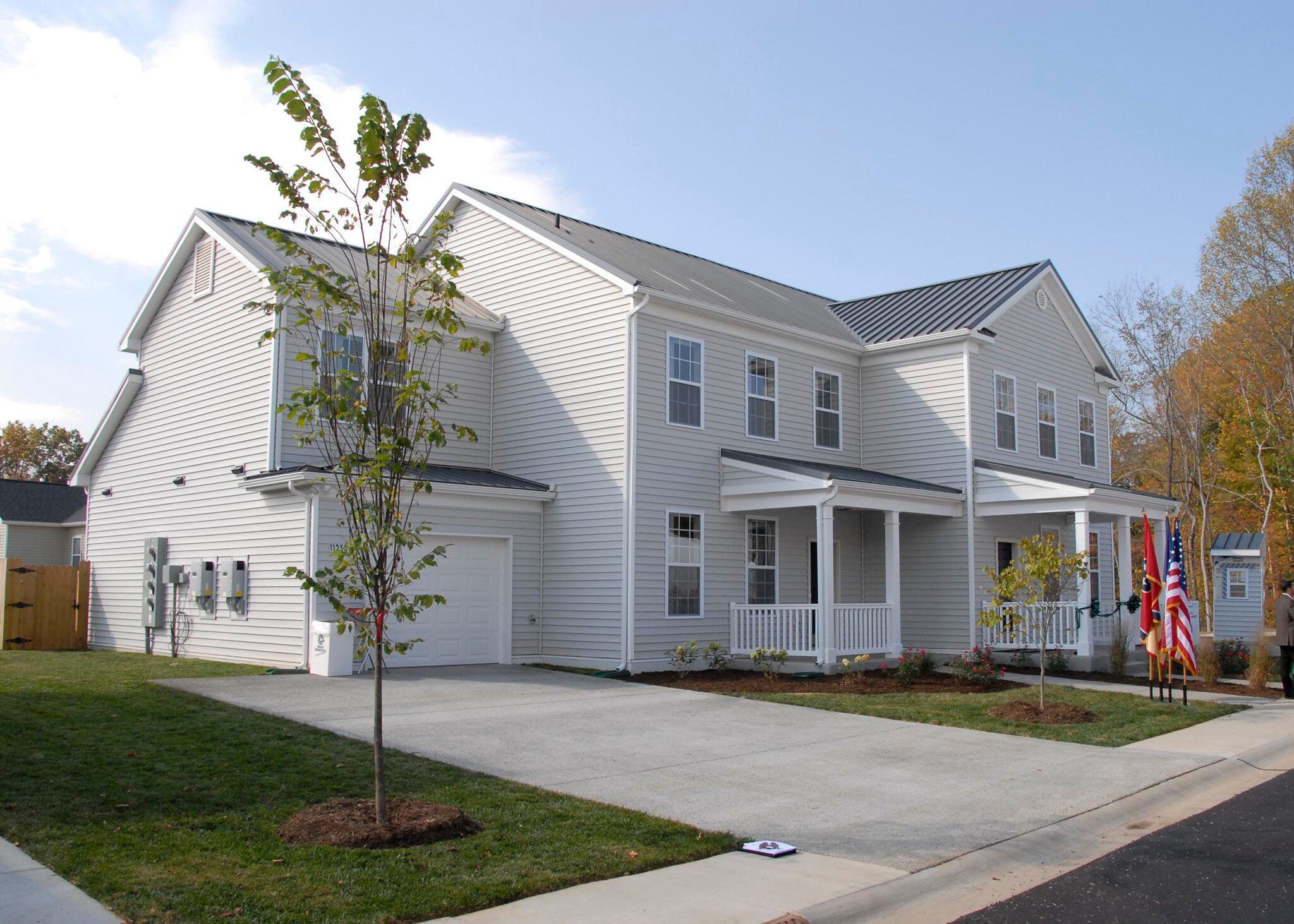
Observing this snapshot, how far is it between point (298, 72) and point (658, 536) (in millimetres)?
11765

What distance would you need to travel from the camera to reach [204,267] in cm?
2016

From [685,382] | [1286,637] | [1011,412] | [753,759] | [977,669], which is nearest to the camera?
[753,759]

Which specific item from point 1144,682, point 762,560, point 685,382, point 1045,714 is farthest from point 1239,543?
point 1045,714

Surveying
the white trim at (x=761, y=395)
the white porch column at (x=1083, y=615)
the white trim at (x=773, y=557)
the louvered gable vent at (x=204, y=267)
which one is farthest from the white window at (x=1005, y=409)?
the louvered gable vent at (x=204, y=267)

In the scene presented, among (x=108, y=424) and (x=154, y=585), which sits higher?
(x=108, y=424)

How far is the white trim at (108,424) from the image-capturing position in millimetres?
21516

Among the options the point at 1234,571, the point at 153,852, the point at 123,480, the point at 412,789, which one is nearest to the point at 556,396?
the point at 123,480

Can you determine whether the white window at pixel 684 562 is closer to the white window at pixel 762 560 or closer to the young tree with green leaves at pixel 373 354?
the white window at pixel 762 560

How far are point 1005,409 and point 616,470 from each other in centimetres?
895

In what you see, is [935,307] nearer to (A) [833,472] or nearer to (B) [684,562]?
(A) [833,472]

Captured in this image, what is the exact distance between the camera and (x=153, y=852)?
20.6ft

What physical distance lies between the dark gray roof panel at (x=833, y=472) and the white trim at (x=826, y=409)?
1.40 ft

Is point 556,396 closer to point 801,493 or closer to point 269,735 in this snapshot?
point 801,493

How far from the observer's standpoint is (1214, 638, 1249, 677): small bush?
19719mm
